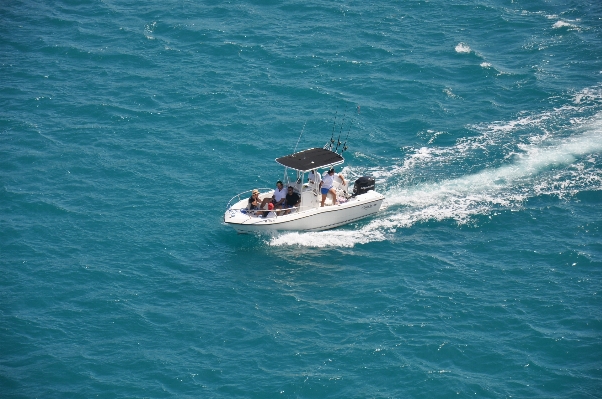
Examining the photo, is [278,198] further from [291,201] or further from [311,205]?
[311,205]

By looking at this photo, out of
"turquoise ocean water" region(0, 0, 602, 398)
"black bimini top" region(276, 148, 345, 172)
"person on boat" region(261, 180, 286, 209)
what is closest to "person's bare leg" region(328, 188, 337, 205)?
"black bimini top" region(276, 148, 345, 172)

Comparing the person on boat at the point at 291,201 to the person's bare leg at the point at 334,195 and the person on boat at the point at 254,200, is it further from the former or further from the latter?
the person's bare leg at the point at 334,195

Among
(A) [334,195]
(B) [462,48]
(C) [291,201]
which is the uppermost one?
(B) [462,48]

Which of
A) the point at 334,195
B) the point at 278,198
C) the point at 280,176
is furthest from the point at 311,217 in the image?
the point at 280,176

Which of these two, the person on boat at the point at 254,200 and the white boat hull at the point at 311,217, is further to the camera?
the person on boat at the point at 254,200

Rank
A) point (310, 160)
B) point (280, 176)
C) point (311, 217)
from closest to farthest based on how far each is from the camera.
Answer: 1. point (311, 217)
2. point (310, 160)
3. point (280, 176)

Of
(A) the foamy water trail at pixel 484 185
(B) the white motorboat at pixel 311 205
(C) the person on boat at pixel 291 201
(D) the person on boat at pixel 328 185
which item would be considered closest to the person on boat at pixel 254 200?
(B) the white motorboat at pixel 311 205
